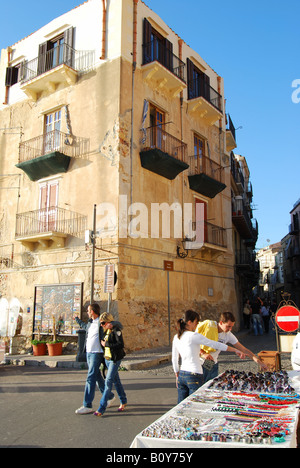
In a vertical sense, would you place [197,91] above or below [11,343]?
above

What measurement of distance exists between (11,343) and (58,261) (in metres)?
3.46

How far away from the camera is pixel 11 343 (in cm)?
1433

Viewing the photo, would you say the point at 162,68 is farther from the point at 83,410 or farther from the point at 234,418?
the point at 234,418

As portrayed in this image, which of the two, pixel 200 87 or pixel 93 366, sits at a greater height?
pixel 200 87

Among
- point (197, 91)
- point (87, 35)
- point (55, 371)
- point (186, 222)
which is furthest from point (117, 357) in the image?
point (197, 91)

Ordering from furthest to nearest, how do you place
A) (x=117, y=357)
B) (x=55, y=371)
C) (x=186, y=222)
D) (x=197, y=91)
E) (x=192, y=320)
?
(x=197, y=91), (x=186, y=222), (x=55, y=371), (x=117, y=357), (x=192, y=320)

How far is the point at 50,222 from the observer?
1506cm

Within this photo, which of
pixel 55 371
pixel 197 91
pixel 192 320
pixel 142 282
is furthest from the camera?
pixel 197 91

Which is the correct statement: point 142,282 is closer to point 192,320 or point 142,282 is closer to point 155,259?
point 155,259

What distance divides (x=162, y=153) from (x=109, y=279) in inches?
206

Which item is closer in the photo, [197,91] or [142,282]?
[142,282]

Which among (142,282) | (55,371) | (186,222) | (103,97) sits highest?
(103,97)

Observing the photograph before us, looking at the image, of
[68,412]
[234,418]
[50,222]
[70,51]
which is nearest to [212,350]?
[234,418]

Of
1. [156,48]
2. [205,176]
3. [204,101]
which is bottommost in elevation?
[205,176]
